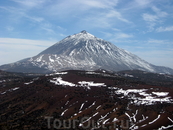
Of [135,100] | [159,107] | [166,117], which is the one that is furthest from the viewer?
[135,100]

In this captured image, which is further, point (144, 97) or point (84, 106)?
point (144, 97)

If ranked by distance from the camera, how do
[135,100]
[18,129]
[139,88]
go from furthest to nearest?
[139,88]
[135,100]
[18,129]

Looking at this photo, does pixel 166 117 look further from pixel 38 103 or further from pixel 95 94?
pixel 38 103

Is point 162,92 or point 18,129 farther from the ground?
point 162,92

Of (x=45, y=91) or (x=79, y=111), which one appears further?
(x=45, y=91)

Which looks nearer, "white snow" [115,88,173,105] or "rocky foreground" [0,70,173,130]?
"rocky foreground" [0,70,173,130]

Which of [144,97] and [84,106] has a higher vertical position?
[144,97]

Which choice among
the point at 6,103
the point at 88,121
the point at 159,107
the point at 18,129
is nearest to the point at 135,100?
the point at 159,107

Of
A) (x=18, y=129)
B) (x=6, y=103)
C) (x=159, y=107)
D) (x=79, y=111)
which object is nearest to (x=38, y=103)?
(x=6, y=103)

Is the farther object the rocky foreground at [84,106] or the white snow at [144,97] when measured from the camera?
the white snow at [144,97]
